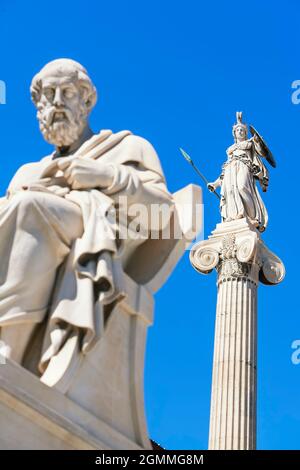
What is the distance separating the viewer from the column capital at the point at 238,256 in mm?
23875

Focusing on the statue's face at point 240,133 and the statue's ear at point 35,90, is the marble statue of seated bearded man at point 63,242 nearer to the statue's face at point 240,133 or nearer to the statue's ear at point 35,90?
the statue's ear at point 35,90

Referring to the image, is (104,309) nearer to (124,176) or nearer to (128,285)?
(128,285)

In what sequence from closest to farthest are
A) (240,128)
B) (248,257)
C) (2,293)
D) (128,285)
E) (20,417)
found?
(20,417)
(2,293)
(128,285)
(248,257)
(240,128)

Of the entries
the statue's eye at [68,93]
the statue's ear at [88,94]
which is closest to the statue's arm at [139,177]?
the statue's ear at [88,94]

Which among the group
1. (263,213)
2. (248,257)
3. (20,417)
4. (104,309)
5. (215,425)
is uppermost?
(263,213)

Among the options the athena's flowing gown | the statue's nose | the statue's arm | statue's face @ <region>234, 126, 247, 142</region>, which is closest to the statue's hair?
the statue's nose

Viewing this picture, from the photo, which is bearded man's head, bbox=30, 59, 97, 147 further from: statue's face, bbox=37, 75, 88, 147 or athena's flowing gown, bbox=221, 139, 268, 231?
athena's flowing gown, bbox=221, 139, 268, 231

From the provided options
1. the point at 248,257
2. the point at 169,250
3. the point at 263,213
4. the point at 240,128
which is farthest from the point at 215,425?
the point at 169,250

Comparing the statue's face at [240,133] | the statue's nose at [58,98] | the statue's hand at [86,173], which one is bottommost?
the statue's hand at [86,173]

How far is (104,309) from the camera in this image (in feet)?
21.5

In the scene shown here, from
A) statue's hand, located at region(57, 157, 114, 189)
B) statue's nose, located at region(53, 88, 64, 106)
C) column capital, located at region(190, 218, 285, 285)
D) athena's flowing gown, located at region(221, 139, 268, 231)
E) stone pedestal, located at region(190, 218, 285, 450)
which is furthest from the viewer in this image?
athena's flowing gown, located at region(221, 139, 268, 231)

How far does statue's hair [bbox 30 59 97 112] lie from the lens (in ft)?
23.3

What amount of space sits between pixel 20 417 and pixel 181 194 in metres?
2.01

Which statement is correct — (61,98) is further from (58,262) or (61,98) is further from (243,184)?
(243,184)
